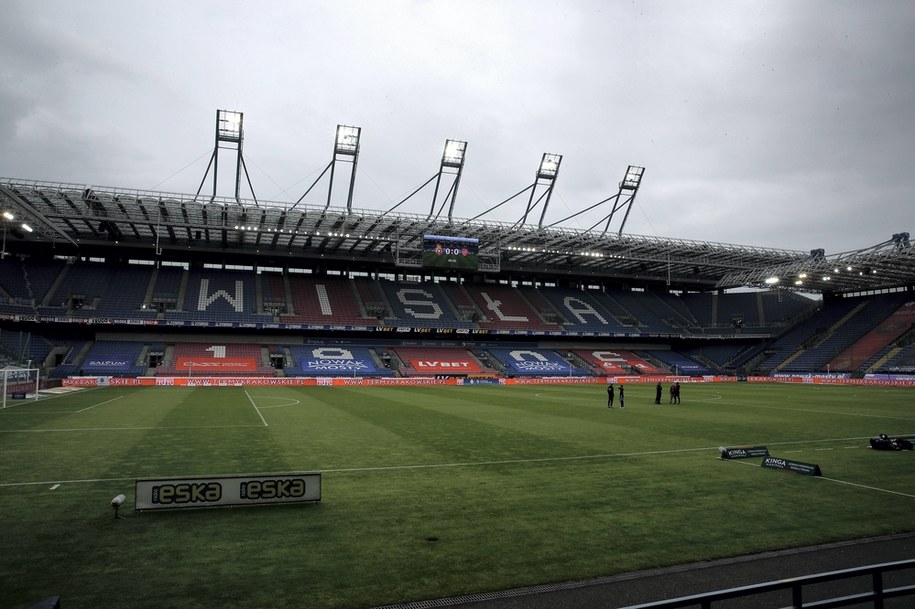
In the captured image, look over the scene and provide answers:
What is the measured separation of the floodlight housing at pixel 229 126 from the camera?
4488 centimetres

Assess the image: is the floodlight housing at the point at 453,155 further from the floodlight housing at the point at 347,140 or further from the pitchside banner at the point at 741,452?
the pitchside banner at the point at 741,452

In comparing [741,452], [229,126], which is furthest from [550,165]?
[741,452]

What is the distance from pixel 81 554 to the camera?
25.2 ft

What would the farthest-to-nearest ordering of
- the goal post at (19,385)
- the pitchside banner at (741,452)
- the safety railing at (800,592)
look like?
the goal post at (19,385)
the pitchside banner at (741,452)
the safety railing at (800,592)

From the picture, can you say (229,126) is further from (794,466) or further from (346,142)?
(794,466)

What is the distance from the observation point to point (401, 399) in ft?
112

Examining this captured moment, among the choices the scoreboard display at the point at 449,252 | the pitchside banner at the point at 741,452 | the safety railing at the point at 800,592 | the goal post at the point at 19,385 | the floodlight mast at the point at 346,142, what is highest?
the floodlight mast at the point at 346,142

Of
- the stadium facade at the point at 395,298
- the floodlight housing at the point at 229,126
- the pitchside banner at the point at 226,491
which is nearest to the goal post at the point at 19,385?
the stadium facade at the point at 395,298

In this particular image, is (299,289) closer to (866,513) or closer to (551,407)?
(551,407)

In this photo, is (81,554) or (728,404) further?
(728,404)

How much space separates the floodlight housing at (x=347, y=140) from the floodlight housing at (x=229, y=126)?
7769mm

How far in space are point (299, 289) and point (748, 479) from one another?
2299 inches

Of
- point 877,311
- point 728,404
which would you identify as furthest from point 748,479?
point 877,311

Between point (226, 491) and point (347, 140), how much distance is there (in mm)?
43087
